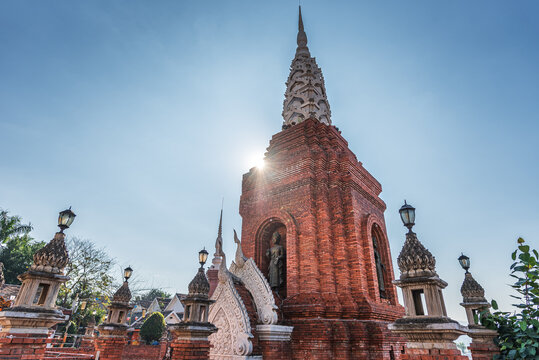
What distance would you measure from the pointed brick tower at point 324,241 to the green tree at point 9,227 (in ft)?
106

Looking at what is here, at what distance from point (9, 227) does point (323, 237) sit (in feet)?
118

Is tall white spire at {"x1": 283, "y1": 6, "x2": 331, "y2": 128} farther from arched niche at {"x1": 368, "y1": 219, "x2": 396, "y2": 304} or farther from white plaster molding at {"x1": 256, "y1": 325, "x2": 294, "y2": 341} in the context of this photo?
white plaster molding at {"x1": 256, "y1": 325, "x2": 294, "y2": 341}

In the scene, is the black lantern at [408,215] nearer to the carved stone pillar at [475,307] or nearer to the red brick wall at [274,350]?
the carved stone pillar at [475,307]

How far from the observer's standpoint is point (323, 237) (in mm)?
8844

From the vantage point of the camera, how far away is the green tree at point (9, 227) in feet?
100

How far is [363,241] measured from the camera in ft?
30.7

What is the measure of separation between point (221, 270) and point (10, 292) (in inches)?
934

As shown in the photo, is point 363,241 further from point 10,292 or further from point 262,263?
point 10,292

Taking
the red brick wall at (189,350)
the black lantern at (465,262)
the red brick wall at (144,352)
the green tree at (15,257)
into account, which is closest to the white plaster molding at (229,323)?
the red brick wall at (189,350)

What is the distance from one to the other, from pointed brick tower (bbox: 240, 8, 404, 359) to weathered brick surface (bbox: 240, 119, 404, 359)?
2cm

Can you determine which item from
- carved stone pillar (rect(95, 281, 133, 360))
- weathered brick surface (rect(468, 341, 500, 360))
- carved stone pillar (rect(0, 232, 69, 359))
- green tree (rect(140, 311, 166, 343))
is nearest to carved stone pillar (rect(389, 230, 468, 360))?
weathered brick surface (rect(468, 341, 500, 360))

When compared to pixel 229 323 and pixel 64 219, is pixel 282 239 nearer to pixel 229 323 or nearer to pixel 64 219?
pixel 229 323

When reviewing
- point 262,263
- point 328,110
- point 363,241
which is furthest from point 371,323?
point 328,110

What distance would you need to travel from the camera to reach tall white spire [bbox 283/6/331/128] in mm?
13539
